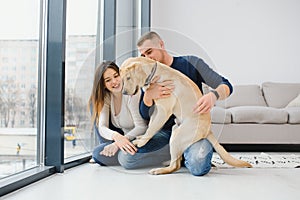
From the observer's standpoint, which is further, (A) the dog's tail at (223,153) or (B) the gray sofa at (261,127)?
(B) the gray sofa at (261,127)

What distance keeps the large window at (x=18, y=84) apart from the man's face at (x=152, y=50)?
501 mm

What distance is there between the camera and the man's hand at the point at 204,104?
187 centimetres

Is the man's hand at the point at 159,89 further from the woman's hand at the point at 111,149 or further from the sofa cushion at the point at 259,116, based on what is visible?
the sofa cushion at the point at 259,116

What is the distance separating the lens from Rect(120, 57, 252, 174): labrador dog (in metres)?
1.86

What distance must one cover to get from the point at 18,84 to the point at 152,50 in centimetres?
63

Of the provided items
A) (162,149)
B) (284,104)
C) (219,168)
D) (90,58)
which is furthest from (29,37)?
(284,104)

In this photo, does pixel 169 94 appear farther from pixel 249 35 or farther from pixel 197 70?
pixel 249 35

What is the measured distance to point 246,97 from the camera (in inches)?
178

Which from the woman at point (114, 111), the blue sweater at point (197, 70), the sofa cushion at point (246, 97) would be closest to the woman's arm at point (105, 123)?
the woman at point (114, 111)

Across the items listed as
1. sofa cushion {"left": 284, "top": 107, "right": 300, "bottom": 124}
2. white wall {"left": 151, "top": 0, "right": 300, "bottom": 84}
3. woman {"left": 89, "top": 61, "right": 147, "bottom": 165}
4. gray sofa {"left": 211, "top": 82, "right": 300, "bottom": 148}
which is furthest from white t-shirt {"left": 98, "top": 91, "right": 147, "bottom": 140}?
white wall {"left": 151, "top": 0, "right": 300, "bottom": 84}

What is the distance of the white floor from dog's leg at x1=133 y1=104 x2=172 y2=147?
0.16m

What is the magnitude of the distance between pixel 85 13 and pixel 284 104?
270 cm

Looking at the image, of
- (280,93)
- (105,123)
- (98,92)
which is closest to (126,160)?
(105,123)

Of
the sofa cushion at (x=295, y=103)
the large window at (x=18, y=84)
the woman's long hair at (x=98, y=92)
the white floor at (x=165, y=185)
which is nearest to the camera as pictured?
the white floor at (x=165, y=185)
